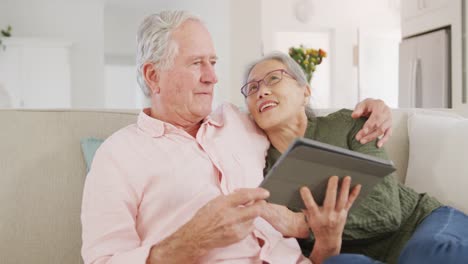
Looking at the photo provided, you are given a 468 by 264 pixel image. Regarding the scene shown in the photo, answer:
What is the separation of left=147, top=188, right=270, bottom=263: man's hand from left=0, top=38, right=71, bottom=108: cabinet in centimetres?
594

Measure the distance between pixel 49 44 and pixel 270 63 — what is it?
18.7 feet

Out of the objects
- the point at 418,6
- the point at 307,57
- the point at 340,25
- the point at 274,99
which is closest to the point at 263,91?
the point at 274,99

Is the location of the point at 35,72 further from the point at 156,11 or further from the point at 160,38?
the point at 160,38

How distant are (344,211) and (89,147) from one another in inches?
29.7

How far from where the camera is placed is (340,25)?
6.20 metres

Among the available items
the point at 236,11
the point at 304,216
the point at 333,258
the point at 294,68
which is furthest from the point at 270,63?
the point at 236,11

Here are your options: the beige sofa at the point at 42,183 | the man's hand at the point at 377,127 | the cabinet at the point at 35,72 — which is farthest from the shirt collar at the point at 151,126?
the cabinet at the point at 35,72

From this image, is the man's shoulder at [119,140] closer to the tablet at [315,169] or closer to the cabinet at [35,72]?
the tablet at [315,169]

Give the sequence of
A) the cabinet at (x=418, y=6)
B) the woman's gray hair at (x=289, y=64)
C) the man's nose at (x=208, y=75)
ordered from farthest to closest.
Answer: the cabinet at (x=418, y=6) < the woman's gray hair at (x=289, y=64) < the man's nose at (x=208, y=75)

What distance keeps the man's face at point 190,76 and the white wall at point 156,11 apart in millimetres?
4130

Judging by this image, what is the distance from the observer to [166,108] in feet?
4.21

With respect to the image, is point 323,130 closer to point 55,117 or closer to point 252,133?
point 252,133

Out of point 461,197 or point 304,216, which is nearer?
point 304,216

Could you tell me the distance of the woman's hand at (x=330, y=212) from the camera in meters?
0.91
